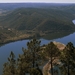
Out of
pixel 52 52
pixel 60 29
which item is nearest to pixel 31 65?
pixel 52 52

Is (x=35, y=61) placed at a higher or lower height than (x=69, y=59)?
lower

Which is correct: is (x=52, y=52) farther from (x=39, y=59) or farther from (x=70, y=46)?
(x=70, y=46)

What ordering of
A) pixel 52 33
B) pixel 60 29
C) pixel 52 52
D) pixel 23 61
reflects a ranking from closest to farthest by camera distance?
pixel 23 61, pixel 52 52, pixel 52 33, pixel 60 29

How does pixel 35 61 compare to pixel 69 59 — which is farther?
pixel 35 61

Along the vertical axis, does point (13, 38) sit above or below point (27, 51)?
below

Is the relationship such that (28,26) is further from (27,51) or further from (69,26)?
(27,51)

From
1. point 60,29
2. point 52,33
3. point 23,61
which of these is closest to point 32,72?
point 23,61

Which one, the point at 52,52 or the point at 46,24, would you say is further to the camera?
the point at 46,24

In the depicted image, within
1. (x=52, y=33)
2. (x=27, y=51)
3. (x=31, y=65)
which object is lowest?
(x=52, y=33)

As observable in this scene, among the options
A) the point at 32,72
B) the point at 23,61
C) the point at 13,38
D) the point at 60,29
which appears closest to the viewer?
the point at 32,72
